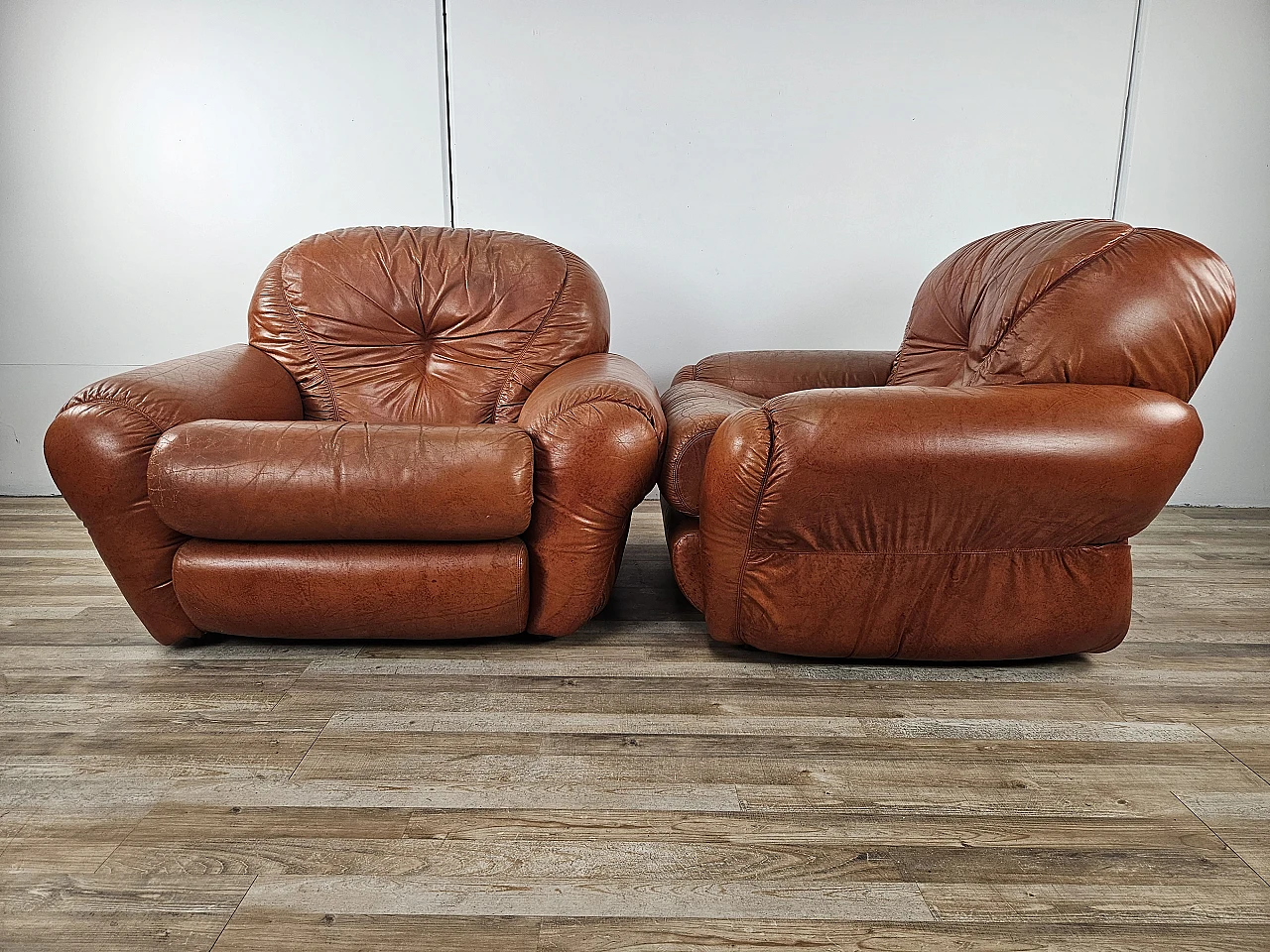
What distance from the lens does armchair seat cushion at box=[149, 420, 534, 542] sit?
5.86 ft

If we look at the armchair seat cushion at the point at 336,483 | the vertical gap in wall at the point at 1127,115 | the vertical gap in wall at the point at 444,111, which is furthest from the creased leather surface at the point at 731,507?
the vertical gap in wall at the point at 1127,115

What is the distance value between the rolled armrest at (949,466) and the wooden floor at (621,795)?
0.35 metres

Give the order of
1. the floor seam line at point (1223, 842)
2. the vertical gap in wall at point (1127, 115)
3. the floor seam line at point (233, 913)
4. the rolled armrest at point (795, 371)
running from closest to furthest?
the floor seam line at point (233, 913), the floor seam line at point (1223, 842), the rolled armrest at point (795, 371), the vertical gap in wall at point (1127, 115)

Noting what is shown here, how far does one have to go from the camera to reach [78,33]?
319cm

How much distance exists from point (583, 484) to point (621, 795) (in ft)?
2.22

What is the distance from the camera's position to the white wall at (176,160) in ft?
10.4

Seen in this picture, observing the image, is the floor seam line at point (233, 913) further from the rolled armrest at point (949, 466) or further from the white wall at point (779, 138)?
the white wall at point (779, 138)

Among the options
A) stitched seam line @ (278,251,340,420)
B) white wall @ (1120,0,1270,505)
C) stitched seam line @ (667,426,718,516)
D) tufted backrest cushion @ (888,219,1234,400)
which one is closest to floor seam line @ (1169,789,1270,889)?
tufted backrest cushion @ (888,219,1234,400)

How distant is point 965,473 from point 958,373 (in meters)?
0.55

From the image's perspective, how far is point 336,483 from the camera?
1.79 meters

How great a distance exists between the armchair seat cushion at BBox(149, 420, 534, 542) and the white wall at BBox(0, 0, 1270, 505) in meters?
1.74

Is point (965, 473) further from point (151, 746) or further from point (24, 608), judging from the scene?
point (24, 608)

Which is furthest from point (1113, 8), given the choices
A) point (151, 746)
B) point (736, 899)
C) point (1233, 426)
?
point (151, 746)

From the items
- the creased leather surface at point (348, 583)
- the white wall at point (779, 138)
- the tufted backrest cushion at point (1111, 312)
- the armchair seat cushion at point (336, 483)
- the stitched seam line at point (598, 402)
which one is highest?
the white wall at point (779, 138)
